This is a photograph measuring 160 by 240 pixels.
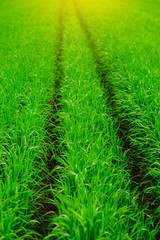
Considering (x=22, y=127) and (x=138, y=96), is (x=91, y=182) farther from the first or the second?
(x=138, y=96)

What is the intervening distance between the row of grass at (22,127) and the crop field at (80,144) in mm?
14

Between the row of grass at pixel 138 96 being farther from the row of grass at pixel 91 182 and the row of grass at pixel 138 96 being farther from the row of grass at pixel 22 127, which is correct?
the row of grass at pixel 22 127

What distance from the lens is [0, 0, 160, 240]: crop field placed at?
78.7 inches

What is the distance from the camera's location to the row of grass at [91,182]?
6.08 ft

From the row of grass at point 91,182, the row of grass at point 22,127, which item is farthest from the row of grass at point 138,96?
the row of grass at point 22,127

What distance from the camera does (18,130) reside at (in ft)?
9.74

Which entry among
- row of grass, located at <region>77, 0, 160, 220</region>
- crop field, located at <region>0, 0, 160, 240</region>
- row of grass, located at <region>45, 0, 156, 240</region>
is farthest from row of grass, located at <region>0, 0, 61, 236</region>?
row of grass, located at <region>77, 0, 160, 220</region>

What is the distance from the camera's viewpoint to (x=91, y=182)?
2232 mm

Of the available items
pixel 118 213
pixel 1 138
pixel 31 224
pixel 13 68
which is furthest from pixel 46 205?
pixel 13 68

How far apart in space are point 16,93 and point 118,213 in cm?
267

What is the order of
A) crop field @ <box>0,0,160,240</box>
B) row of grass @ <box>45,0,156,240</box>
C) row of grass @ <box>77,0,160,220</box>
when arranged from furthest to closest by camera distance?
row of grass @ <box>77,0,160,220</box>
crop field @ <box>0,0,160,240</box>
row of grass @ <box>45,0,156,240</box>

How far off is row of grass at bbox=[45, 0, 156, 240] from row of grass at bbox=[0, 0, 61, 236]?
0.27 metres

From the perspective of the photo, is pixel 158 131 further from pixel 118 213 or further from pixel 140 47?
pixel 140 47

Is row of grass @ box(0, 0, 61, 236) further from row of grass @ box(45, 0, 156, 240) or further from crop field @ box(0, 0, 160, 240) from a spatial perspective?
row of grass @ box(45, 0, 156, 240)
